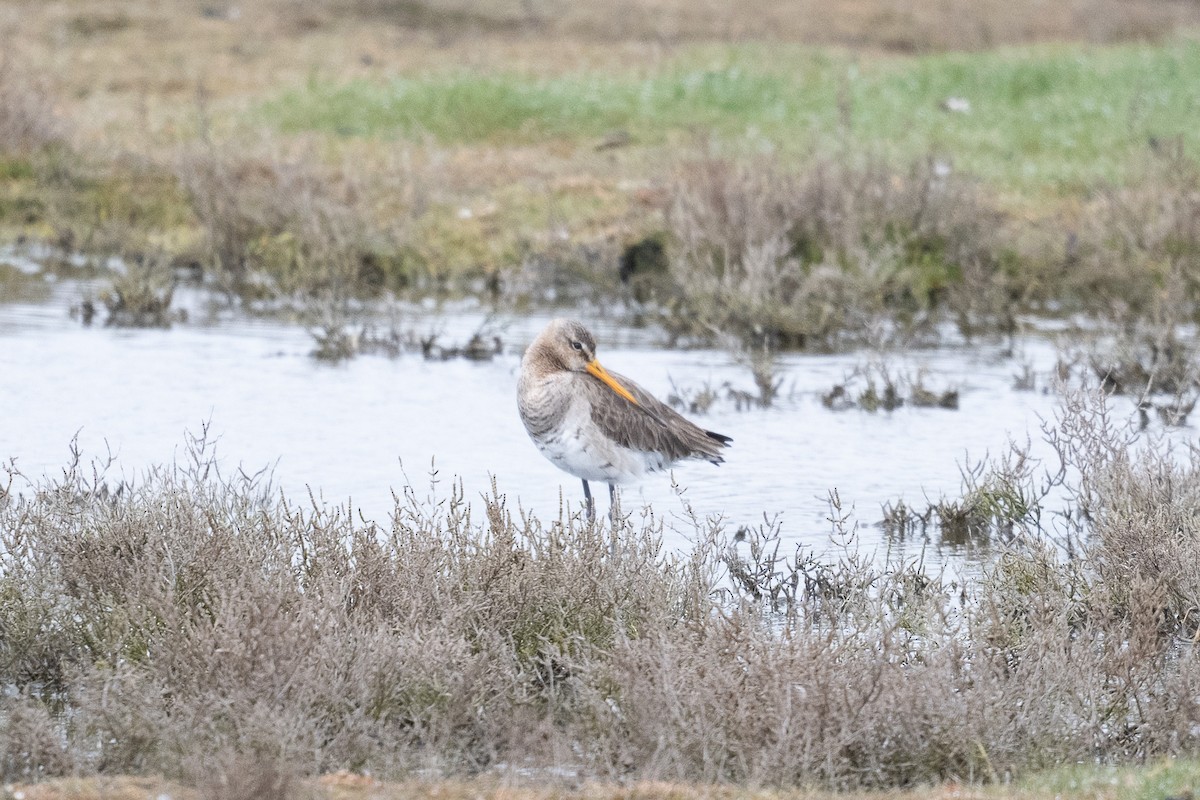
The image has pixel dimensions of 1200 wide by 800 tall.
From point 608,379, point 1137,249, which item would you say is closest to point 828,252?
point 1137,249

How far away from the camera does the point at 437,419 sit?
1048 cm

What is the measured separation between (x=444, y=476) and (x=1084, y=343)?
18.1ft

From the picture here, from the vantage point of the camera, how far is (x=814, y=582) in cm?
693

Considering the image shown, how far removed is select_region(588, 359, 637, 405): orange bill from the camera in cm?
761

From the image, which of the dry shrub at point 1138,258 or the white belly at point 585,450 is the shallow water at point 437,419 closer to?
the white belly at point 585,450

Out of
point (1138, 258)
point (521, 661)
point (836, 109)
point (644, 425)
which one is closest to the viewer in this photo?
point (521, 661)

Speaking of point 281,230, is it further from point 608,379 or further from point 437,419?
point 608,379

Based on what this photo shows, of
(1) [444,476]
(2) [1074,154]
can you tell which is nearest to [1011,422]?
(1) [444,476]

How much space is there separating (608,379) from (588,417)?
0.33 m

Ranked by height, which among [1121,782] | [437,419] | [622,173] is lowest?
[1121,782]

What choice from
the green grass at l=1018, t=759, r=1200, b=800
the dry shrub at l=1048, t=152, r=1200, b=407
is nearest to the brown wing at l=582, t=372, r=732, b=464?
the green grass at l=1018, t=759, r=1200, b=800

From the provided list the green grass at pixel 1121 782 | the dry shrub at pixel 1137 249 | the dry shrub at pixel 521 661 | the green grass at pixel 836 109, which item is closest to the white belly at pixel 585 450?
the dry shrub at pixel 521 661

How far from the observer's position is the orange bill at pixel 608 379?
761 cm

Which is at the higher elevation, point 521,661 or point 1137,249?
point 1137,249
